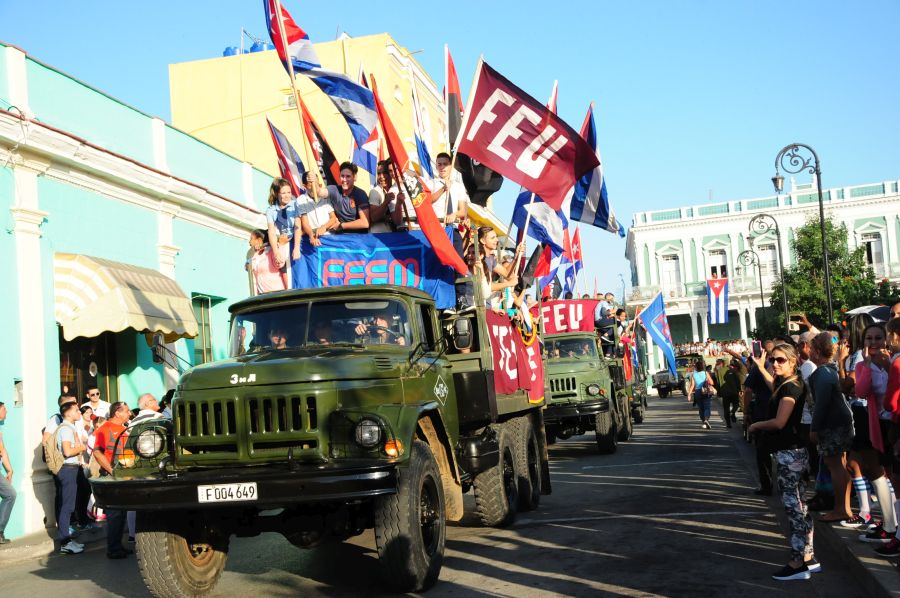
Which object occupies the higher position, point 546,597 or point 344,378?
point 344,378

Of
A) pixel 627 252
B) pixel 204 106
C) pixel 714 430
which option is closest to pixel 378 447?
pixel 714 430

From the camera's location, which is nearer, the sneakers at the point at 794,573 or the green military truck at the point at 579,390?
the sneakers at the point at 794,573

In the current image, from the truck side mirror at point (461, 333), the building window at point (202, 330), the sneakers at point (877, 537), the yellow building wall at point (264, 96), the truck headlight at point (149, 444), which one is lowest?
Answer: the sneakers at point (877, 537)

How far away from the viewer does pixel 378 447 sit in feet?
22.0

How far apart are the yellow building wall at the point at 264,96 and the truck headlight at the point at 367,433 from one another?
75.2ft

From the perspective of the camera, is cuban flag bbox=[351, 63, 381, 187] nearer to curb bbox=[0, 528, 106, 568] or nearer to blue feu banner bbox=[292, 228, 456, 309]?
blue feu banner bbox=[292, 228, 456, 309]

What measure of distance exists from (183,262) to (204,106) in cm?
1326

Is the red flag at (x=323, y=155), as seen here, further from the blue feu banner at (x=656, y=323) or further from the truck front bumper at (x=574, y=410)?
the blue feu banner at (x=656, y=323)

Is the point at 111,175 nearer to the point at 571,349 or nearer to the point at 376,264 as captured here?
the point at 376,264

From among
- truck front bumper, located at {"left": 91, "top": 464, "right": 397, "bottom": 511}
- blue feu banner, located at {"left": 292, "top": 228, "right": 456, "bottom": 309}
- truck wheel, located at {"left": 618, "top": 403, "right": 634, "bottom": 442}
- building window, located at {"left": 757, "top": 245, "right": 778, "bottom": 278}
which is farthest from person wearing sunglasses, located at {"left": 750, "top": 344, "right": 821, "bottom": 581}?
building window, located at {"left": 757, "top": 245, "right": 778, "bottom": 278}

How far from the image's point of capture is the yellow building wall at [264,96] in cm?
2945

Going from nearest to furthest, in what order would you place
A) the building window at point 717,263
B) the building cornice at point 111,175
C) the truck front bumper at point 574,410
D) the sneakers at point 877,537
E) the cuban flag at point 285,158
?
the sneakers at point 877,537
the building cornice at point 111,175
the cuban flag at point 285,158
the truck front bumper at point 574,410
the building window at point 717,263

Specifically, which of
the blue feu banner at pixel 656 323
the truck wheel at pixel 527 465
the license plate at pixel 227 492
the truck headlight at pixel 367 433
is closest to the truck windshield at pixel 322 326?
the truck headlight at pixel 367 433

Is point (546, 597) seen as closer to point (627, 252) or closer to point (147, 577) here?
point (147, 577)
